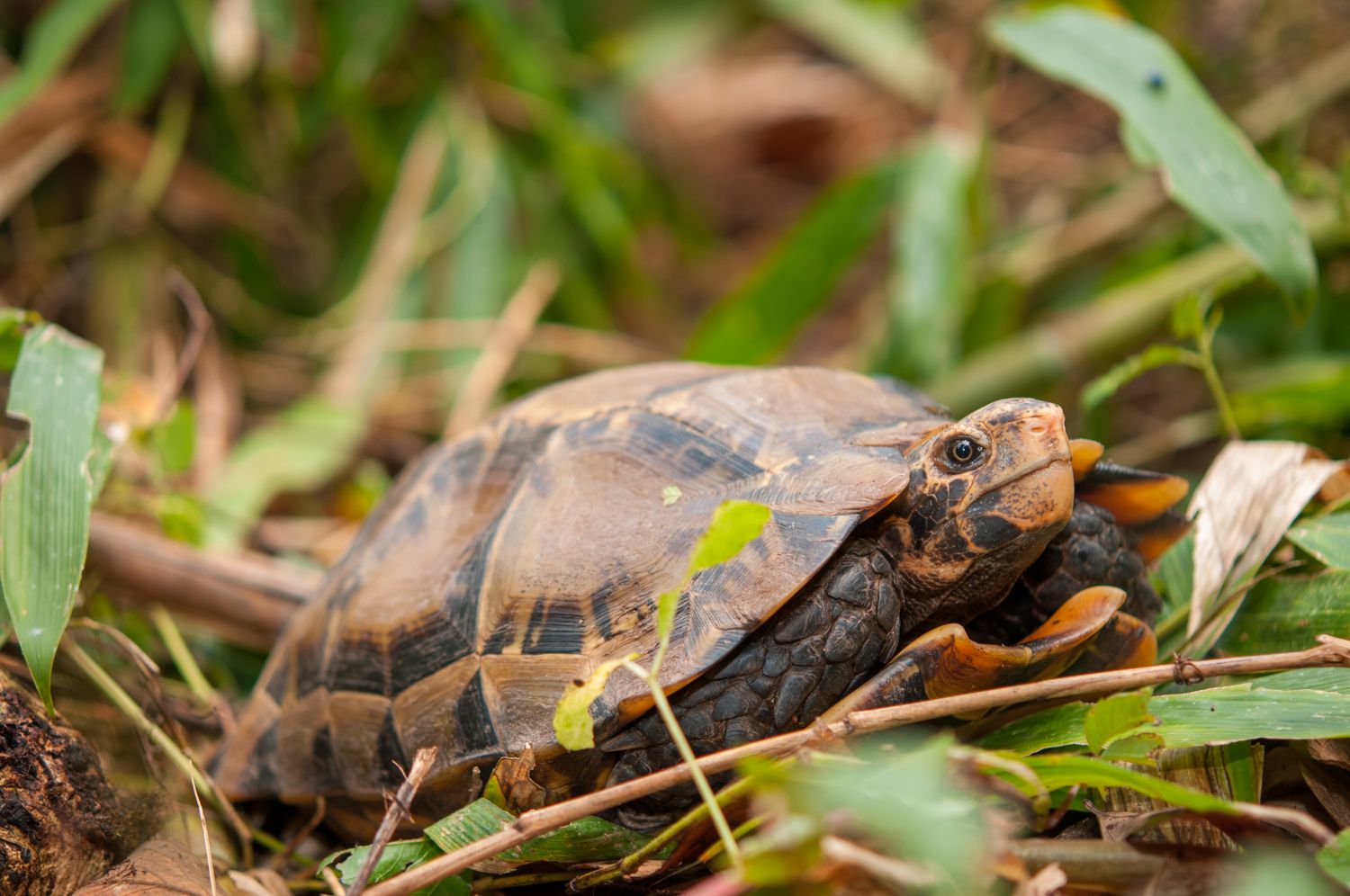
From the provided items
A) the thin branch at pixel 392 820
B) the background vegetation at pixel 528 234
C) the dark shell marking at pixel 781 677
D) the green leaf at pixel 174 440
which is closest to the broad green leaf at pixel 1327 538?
the background vegetation at pixel 528 234

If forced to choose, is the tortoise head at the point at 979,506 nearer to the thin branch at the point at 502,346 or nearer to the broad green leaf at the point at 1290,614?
the broad green leaf at the point at 1290,614

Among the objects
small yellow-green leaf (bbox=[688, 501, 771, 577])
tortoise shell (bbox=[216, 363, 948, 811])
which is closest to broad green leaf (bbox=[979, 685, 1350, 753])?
tortoise shell (bbox=[216, 363, 948, 811])

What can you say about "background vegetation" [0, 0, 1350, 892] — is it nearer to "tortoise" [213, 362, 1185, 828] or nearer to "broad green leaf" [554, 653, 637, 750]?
"tortoise" [213, 362, 1185, 828]

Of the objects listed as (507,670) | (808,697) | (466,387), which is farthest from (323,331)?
(808,697)

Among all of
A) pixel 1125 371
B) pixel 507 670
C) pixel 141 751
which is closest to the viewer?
pixel 507 670

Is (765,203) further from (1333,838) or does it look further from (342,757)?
(1333,838)

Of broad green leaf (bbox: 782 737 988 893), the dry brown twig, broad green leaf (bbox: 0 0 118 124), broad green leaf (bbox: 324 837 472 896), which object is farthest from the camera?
broad green leaf (bbox: 0 0 118 124)
